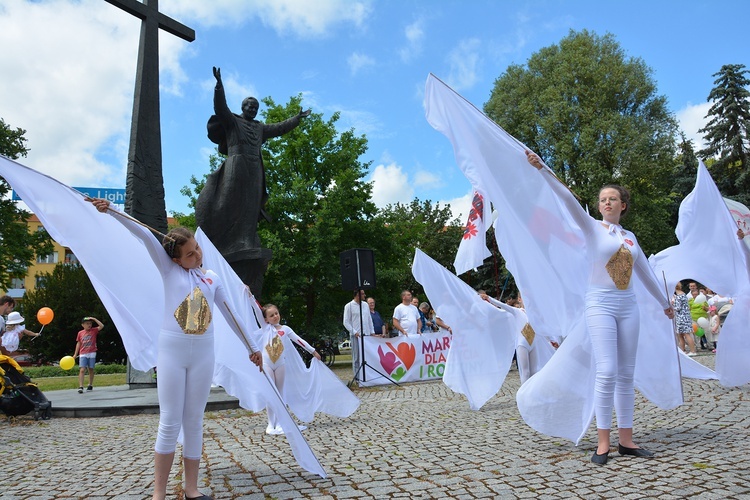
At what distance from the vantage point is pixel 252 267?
437 inches

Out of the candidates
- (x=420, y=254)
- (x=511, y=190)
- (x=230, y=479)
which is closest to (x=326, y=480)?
(x=230, y=479)

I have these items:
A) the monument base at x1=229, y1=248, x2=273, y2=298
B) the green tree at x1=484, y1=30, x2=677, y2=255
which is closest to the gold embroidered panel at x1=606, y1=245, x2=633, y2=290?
the monument base at x1=229, y1=248, x2=273, y2=298

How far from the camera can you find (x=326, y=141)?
26.6 m

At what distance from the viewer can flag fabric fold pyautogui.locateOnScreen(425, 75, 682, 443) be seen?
506cm

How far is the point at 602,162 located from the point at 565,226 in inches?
1183

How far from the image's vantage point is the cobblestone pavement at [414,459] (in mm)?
3818

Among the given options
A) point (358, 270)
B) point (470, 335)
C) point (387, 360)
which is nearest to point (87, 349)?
point (358, 270)

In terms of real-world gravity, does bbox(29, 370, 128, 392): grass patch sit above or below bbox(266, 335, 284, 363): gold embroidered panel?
below

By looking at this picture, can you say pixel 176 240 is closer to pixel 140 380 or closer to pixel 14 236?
pixel 140 380

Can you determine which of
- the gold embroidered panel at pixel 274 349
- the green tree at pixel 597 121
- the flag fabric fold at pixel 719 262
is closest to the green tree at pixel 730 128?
the green tree at pixel 597 121

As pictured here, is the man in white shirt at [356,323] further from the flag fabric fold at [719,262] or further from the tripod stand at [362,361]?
the flag fabric fold at [719,262]

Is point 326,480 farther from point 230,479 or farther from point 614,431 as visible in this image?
point 614,431

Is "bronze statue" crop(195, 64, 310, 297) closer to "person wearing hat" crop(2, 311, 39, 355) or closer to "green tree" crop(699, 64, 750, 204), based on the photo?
"person wearing hat" crop(2, 311, 39, 355)

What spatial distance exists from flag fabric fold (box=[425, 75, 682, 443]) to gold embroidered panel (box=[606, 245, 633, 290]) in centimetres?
48
